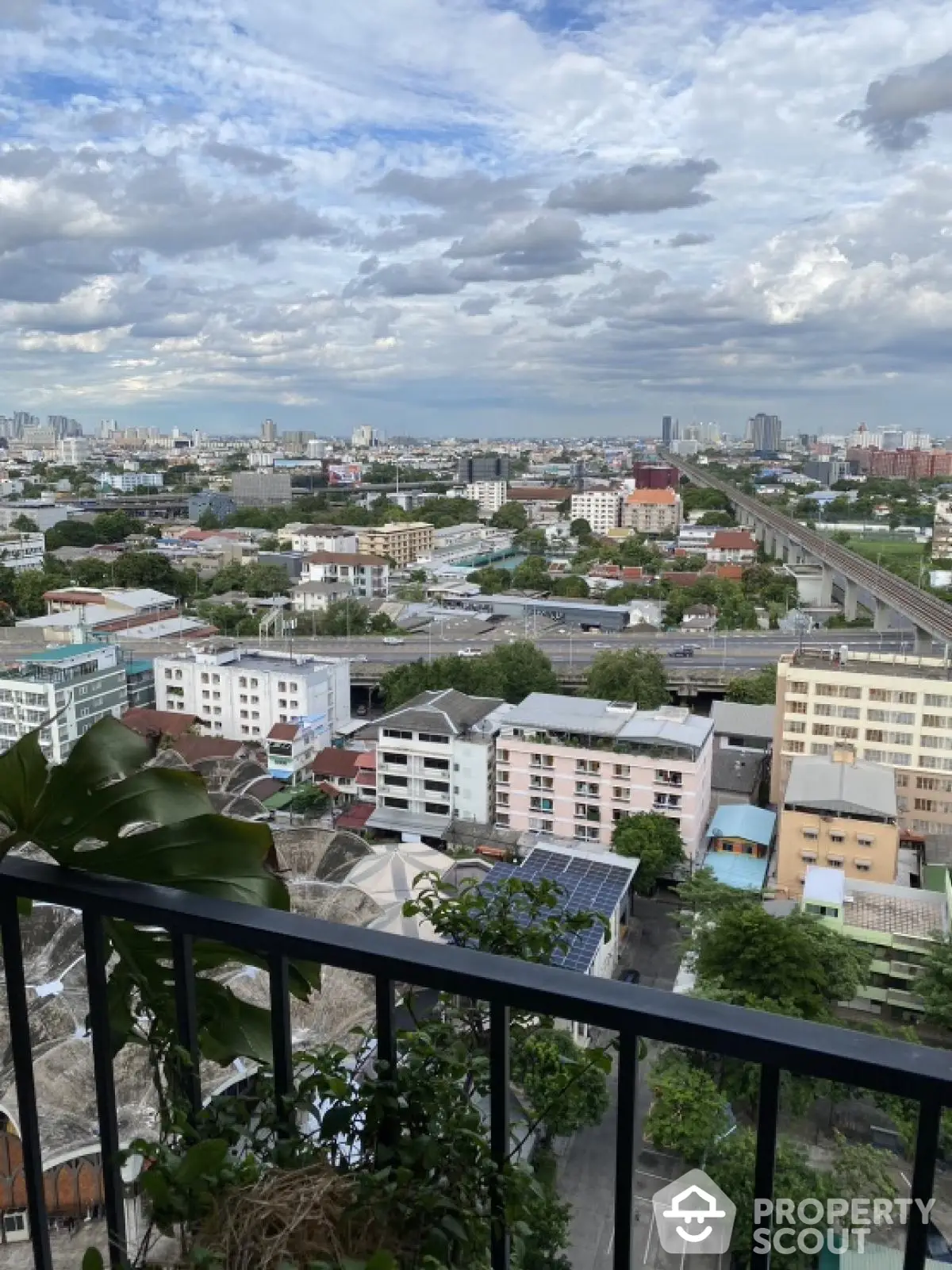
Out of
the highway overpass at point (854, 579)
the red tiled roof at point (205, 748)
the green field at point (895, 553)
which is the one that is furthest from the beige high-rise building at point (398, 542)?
the red tiled roof at point (205, 748)

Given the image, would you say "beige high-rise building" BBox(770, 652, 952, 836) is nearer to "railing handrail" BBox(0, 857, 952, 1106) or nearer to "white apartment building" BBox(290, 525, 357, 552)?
"railing handrail" BBox(0, 857, 952, 1106)

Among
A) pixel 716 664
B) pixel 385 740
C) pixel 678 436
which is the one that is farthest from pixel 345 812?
pixel 678 436

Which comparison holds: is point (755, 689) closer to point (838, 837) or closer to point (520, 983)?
point (838, 837)

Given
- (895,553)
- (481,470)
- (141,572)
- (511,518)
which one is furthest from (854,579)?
(481,470)

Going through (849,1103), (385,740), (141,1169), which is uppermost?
(141,1169)

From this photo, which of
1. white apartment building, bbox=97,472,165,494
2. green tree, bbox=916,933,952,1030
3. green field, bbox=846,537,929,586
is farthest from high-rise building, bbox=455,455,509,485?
green tree, bbox=916,933,952,1030

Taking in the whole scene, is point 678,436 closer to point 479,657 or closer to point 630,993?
point 479,657

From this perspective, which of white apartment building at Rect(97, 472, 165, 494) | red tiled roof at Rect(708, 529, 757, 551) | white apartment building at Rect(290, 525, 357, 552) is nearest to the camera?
white apartment building at Rect(290, 525, 357, 552)
